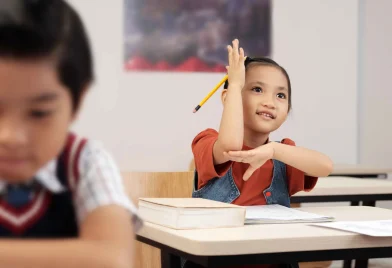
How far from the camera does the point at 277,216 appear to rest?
1488mm

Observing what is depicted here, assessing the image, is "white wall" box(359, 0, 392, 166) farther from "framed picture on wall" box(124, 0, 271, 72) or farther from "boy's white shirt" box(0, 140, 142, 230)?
"boy's white shirt" box(0, 140, 142, 230)

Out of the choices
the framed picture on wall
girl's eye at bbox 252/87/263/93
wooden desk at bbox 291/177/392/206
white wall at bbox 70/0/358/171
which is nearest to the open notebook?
girl's eye at bbox 252/87/263/93

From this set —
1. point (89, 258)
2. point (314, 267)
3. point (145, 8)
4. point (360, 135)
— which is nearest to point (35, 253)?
point (89, 258)

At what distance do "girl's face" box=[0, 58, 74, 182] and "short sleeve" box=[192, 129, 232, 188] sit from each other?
1270 mm

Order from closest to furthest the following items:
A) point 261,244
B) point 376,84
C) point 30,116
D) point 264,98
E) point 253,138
→ point 30,116, point 261,244, point 264,98, point 253,138, point 376,84

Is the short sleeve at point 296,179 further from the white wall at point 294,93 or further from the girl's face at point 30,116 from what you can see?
the white wall at point 294,93

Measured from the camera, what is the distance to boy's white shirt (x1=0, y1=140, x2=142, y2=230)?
37 centimetres

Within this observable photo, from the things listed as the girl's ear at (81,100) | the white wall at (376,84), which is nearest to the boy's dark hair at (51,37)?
the girl's ear at (81,100)

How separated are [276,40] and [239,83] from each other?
2694 millimetres

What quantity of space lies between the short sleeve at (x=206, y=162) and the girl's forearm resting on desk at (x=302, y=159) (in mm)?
142

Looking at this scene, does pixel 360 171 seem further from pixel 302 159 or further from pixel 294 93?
pixel 302 159

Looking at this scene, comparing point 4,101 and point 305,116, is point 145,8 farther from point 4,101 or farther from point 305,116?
point 4,101

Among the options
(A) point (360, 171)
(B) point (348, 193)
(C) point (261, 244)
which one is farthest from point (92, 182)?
(A) point (360, 171)

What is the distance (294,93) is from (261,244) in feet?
9.76
